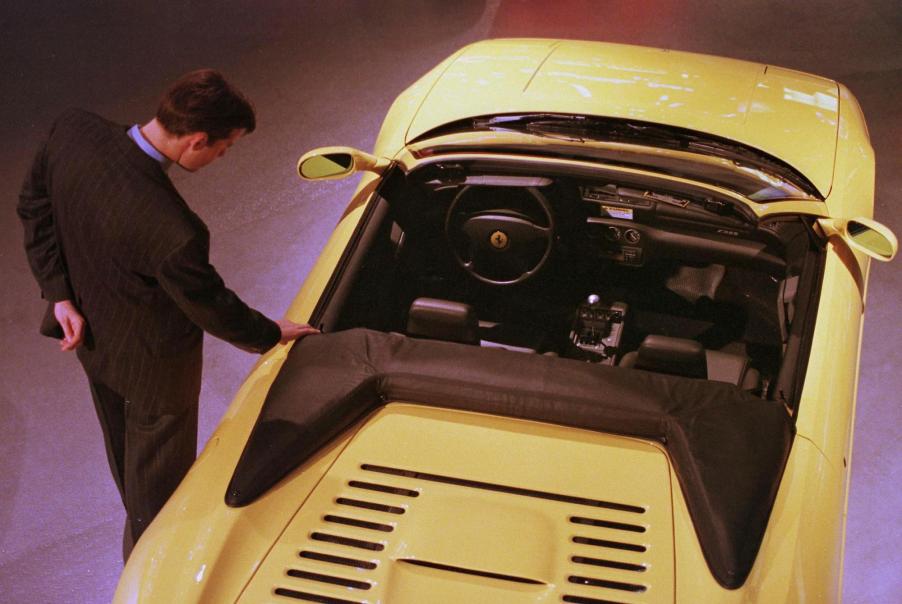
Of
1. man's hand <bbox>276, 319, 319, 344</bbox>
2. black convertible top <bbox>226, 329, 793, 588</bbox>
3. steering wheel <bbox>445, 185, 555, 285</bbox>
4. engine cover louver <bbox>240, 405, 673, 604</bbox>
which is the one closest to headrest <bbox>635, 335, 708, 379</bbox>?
black convertible top <bbox>226, 329, 793, 588</bbox>

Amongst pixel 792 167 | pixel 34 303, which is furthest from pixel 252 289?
pixel 792 167

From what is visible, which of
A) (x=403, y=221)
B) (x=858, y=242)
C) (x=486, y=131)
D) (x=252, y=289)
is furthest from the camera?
(x=252, y=289)

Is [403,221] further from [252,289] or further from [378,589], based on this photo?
[378,589]

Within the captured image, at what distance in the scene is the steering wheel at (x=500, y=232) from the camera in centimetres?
353

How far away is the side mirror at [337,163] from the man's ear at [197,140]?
29.6 inches

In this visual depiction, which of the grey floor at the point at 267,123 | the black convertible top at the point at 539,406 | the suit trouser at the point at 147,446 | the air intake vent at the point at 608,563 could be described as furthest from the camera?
the grey floor at the point at 267,123

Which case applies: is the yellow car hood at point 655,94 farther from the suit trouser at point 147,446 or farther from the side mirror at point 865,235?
the suit trouser at point 147,446

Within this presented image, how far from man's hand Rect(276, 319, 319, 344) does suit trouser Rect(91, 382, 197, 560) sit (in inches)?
16.9

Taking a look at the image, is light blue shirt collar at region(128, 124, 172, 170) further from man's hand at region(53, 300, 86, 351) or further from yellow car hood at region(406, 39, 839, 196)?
yellow car hood at region(406, 39, 839, 196)

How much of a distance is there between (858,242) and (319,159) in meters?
1.83

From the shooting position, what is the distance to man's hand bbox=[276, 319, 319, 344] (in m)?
2.83

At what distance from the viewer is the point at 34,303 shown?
464 centimetres

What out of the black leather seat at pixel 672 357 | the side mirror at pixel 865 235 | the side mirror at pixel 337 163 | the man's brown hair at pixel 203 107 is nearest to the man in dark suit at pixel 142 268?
the man's brown hair at pixel 203 107

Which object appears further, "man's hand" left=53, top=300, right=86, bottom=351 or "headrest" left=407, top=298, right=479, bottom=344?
"headrest" left=407, top=298, right=479, bottom=344
